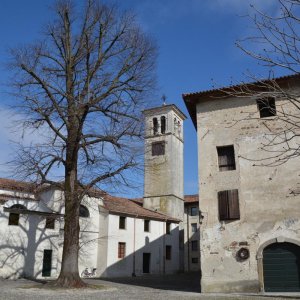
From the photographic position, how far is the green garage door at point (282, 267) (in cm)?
1404

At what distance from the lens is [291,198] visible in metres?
14.7

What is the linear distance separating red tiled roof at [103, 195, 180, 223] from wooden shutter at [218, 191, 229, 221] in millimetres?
17898

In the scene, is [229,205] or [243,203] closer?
[243,203]

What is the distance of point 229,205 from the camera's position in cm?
1538

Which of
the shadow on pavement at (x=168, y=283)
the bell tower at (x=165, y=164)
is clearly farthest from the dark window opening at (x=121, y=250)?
the bell tower at (x=165, y=164)

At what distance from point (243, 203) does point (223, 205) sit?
82 cm

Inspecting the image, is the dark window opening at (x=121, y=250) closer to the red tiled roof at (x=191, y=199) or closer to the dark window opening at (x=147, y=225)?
the dark window opening at (x=147, y=225)

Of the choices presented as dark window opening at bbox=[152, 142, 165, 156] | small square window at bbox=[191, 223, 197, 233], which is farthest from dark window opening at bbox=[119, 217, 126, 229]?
small square window at bbox=[191, 223, 197, 233]

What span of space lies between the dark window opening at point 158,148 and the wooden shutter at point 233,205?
2618cm

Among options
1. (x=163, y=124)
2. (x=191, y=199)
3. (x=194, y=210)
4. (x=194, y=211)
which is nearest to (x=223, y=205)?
(x=163, y=124)

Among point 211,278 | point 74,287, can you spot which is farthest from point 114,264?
point 211,278

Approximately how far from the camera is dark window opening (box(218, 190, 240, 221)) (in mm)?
15195

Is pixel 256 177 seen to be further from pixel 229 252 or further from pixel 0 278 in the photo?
pixel 0 278

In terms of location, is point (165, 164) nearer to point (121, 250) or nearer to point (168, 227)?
point (168, 227)
